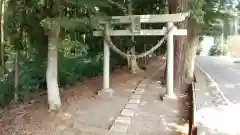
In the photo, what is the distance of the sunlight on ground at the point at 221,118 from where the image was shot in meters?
4.80

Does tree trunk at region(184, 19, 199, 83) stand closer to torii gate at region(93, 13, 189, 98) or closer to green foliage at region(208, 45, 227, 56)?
torii gate at region(93, 13, 189, 98)

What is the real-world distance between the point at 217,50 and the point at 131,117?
25.8 m

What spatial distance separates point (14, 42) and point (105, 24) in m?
2.30

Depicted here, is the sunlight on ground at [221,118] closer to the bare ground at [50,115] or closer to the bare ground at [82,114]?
the bare ground at [82,114]

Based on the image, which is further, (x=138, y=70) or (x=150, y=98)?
(x=138, y=70)

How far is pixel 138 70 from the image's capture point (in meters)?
10.9

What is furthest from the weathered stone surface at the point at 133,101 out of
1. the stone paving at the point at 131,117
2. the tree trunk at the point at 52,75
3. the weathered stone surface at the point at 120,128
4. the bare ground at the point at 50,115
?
the tree trunk at the point at 52,75

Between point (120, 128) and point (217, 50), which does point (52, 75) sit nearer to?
point (120, 128)

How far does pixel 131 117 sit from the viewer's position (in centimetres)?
564

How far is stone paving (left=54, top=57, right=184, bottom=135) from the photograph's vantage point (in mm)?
5125

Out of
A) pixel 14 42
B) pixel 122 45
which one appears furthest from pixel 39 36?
pixel 122 45

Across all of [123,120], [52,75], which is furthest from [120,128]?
[52,75]

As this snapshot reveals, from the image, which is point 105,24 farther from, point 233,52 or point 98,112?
point 233,52

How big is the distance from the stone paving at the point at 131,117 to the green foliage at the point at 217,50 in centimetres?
2322
